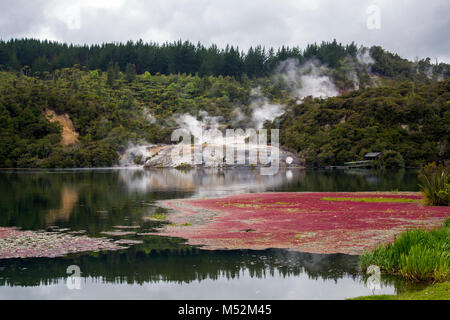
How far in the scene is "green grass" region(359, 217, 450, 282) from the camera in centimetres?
1633

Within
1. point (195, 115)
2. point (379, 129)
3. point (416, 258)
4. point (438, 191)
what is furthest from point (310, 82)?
point (416, 258)

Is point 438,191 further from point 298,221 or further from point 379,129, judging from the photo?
point 379,129

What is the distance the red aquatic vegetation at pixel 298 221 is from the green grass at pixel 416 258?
3.07 m

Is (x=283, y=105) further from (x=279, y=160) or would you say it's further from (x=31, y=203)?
(x=31, y=203)

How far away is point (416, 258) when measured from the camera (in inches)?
658

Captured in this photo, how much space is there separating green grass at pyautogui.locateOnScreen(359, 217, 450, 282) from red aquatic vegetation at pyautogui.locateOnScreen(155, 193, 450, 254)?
3.07m

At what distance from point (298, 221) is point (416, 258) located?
12930 mm

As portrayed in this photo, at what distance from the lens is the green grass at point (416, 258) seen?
643 inches

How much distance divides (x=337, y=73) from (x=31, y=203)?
525 feet

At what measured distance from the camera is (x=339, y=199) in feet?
137

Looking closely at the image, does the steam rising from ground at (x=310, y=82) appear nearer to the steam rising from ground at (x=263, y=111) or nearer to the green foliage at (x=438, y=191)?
the steam rising from ground at (x=263, y=111)

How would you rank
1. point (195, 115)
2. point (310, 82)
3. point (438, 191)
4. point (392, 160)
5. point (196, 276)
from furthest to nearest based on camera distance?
point (310, 82), point (195, 115), point (392, 160), point (438, 191), point (196, 276)

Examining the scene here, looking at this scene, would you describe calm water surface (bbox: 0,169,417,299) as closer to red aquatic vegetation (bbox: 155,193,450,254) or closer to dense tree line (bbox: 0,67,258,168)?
red aquatic vegetation (bbox: 155,193,450,254)

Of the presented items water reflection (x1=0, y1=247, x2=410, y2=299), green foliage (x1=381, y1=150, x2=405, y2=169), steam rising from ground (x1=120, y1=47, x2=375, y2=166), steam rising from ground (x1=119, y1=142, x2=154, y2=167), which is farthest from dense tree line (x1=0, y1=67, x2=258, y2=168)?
water reflection (x1=0, y1=247, x2=410, y2=299)
